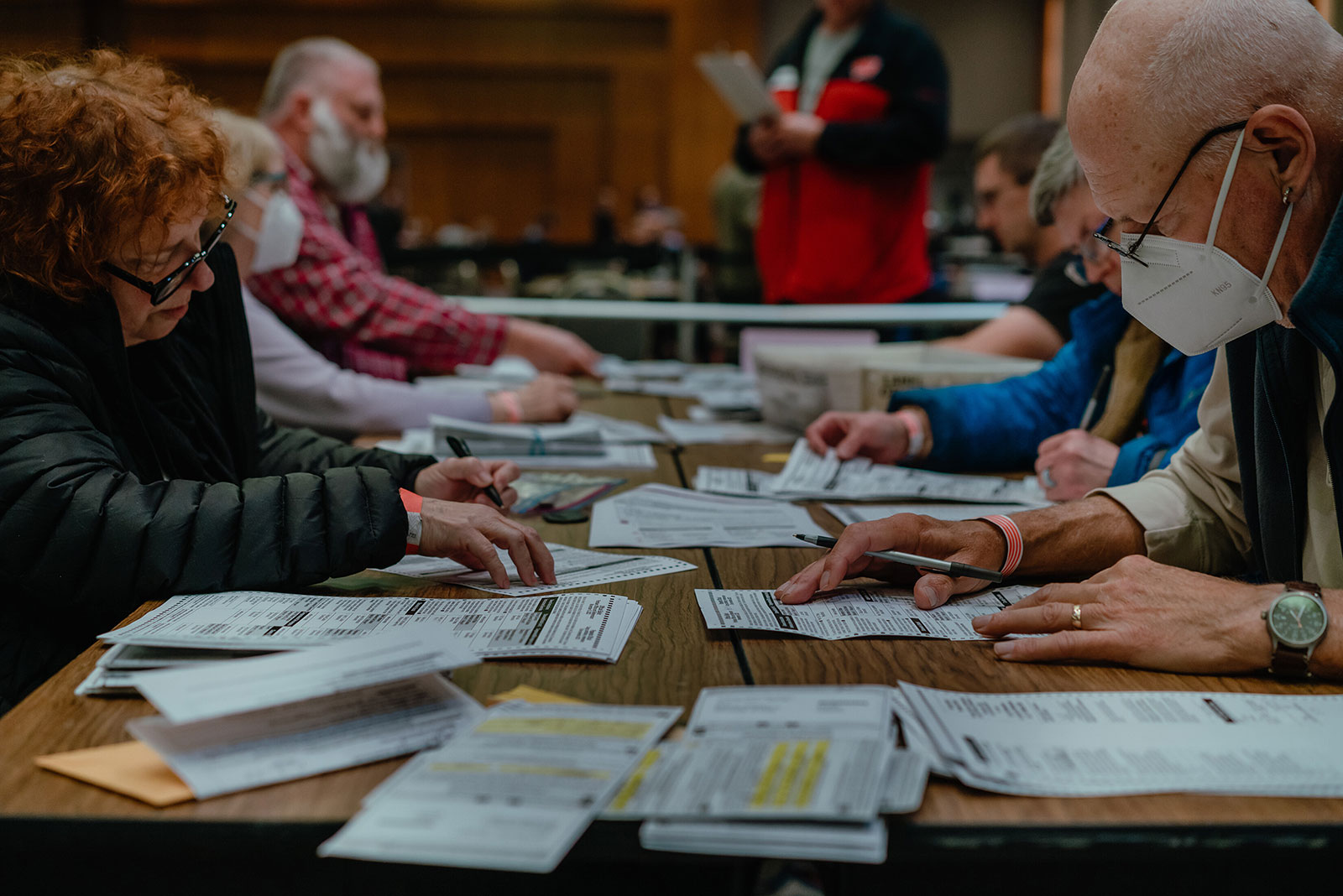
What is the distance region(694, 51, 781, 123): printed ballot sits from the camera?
3459 mm

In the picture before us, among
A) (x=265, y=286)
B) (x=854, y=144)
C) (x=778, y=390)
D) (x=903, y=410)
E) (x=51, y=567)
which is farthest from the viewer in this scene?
(x=854, y=144)

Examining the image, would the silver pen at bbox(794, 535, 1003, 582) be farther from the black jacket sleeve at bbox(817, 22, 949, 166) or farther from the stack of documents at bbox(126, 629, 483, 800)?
the black jacket sleeve at bbox(817, 22, 949, 166)

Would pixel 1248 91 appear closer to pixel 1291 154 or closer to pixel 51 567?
pixel 1291 154

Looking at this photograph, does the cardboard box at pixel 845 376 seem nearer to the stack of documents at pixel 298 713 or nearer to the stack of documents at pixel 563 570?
the stack of documents at pixel 563 570

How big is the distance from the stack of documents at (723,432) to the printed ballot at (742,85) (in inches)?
51.6

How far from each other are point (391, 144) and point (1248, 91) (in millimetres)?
12927

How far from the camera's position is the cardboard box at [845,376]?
2322 mm

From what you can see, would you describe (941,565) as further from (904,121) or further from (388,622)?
(904,121)

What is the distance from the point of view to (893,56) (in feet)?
11.8

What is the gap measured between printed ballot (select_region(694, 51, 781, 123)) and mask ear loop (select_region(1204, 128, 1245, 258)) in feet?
7.82

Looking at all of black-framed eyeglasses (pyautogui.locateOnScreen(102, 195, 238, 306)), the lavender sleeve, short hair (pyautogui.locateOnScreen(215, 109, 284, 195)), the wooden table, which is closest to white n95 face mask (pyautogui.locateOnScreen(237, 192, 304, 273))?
short hair (pyautogui.locateOnScreen(215, 109, 284, 195))

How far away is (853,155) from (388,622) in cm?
276

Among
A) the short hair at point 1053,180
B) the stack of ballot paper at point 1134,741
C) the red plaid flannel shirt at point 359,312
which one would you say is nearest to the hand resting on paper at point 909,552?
the stack of ballot paper at point 1134,741

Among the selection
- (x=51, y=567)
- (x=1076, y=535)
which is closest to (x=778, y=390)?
(x=1076, y=535)
